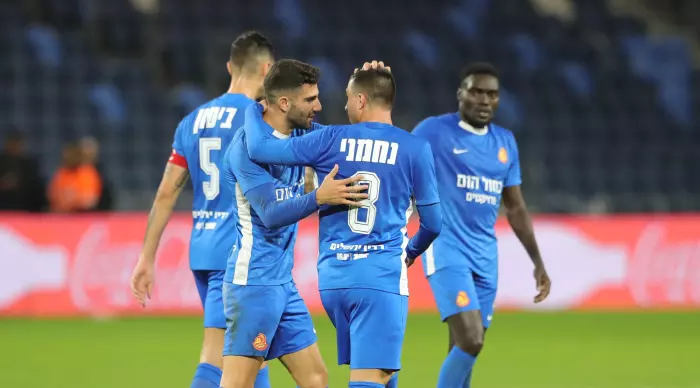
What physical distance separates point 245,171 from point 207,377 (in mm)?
1340

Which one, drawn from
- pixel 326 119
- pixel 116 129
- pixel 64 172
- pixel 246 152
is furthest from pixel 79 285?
pixel 246 152

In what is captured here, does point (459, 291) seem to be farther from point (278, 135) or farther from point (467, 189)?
point (278, 135)

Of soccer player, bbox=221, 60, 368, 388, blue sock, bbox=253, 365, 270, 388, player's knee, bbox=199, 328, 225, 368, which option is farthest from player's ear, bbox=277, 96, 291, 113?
blue sock, bbox=253, 365, 270, 388

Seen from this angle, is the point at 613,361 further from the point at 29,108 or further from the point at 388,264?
the point at 29,108

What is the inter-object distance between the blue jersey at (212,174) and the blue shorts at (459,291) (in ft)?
4.80

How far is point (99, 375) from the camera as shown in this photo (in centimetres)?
910

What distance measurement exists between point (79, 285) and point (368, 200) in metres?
8.85

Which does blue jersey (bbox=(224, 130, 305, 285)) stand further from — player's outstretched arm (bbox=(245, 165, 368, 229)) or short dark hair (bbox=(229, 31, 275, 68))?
short dark hair (bbox=(229, 31, 275, 68))

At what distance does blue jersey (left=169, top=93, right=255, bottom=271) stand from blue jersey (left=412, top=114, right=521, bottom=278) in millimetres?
1493

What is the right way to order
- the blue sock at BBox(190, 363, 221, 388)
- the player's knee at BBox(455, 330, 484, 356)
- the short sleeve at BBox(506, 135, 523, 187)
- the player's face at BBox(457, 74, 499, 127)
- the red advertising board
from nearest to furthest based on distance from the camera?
the blue sock at BBox(190, 363, 221, 388) < the player's knee at BBox(455, 330, 484, 356) < the player's face at BBox(457, 74, 499, 127) < the short sleeve at BBox(506, 135, 523, 187) < the red advertising board

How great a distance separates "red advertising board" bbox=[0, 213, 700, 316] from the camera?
1345cm

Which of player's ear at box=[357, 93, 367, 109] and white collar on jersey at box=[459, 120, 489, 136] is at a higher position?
white collar on jersey at box=[459, 120, 489, 136]

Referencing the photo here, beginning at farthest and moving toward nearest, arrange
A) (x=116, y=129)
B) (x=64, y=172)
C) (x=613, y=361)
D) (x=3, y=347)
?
(x=116, y=129) → (x=64, y=172) → (x=3, y=347) → (x=613, y=361)

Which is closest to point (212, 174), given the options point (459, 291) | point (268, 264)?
point (268, 264)
